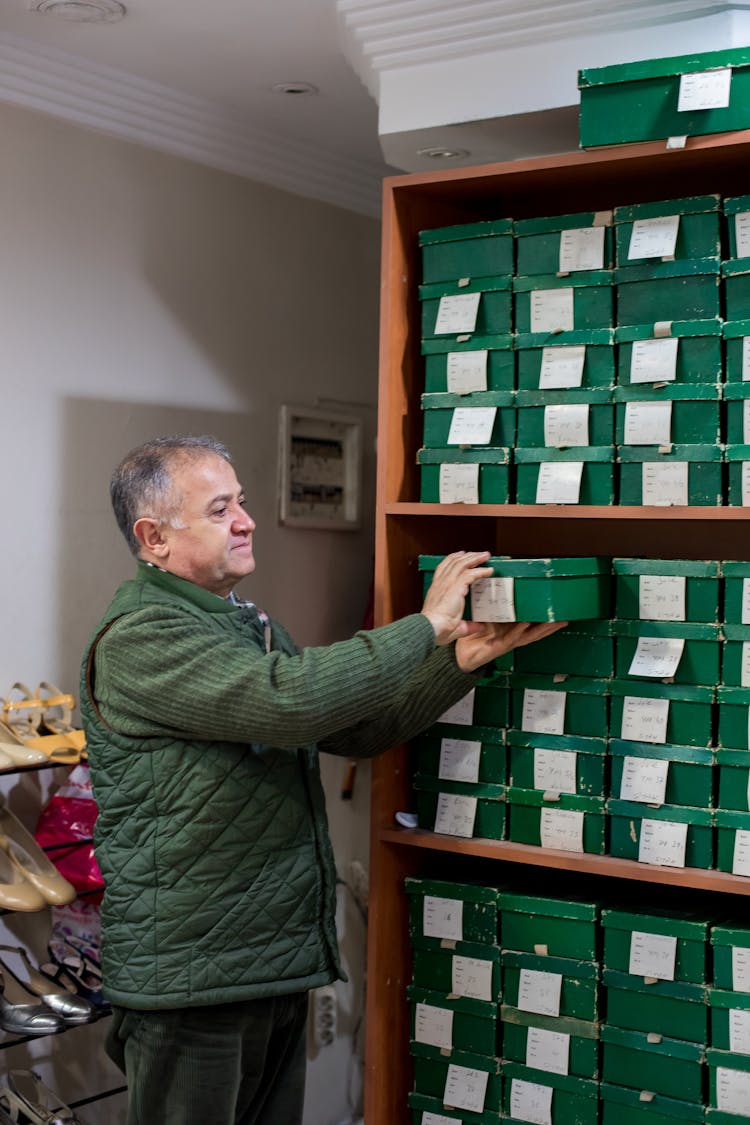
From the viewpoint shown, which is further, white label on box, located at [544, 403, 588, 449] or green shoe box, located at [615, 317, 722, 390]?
white label on box, located at [544, 403, 588, 449]

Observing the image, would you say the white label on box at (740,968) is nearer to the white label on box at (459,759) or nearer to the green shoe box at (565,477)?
the white label on box at (459,759)

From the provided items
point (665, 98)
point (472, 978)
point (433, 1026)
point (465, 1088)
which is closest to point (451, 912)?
point (472, 978)

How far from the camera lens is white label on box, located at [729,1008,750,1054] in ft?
7.52

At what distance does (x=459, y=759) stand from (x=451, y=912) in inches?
12.2

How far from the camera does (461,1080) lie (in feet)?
8.44

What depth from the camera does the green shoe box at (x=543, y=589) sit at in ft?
7.55

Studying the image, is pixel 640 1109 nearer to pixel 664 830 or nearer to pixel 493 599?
pixel 664 830

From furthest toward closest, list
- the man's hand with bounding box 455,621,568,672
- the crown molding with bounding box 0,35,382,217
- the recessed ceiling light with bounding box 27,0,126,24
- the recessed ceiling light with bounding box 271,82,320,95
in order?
the recessed ceiling light with bounding box 271,82,320,95
the crown molding with bounding box 0,35,382,217
the recessed ceiling light with bounding box 27,0,126,24
the man's hand with bounding box 455,621,568,672

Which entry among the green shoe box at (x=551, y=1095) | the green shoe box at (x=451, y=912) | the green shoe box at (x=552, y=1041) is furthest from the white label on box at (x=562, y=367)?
the green shoe box at (x=551, y=1095)

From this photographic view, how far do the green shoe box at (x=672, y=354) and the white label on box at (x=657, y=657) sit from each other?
47 cm

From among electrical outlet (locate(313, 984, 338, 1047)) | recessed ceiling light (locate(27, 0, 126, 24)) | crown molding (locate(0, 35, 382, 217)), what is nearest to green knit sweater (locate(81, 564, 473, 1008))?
recessed ceiling light (locate(27, 0, 126, 24))

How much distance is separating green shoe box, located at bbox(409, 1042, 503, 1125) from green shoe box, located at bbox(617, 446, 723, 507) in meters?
1.15

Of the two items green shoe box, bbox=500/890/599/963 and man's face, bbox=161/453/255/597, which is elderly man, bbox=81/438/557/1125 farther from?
green shoe box, bbox=500/890/599/963

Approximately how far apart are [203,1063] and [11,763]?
0.72 metres
